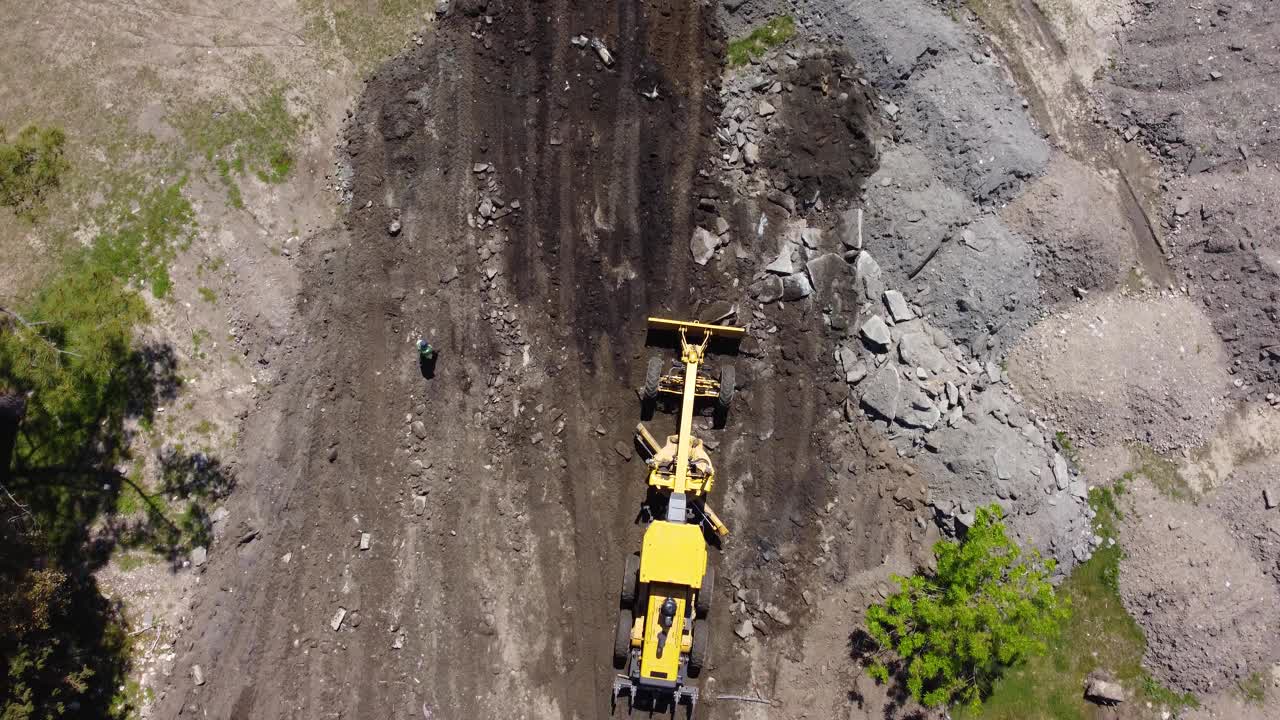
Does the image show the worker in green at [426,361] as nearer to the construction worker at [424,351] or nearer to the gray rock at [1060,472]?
the construction worker at [424,351]

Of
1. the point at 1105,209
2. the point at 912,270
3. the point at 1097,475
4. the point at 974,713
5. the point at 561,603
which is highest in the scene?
the point at 1105,209

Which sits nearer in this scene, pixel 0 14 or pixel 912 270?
pixel 912 270

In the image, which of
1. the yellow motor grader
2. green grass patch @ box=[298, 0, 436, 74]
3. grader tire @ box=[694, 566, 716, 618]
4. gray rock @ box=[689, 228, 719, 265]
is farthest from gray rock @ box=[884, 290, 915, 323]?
green grass patch @ box=[298, 0, 436, 74]

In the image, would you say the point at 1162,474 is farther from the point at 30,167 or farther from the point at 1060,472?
the point at 30,167

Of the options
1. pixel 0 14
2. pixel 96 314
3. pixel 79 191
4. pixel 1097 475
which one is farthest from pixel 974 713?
pixel 0 14

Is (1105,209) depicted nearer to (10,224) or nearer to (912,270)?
(912,270)

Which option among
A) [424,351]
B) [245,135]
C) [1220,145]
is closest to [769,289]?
[424,351]
